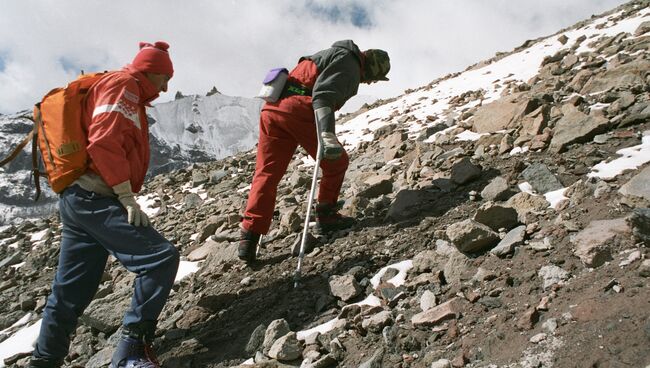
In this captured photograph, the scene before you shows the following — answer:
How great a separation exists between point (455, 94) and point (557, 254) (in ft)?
30.9

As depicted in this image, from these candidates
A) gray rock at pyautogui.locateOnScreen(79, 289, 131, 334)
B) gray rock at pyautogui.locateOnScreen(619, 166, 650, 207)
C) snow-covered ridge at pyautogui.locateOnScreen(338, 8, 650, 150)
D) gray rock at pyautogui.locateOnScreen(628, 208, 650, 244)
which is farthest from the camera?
snow-covered ridge at pyautogui.locateOnScreen(338, 8, 650, 150)

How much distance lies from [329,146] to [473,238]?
1728 mm

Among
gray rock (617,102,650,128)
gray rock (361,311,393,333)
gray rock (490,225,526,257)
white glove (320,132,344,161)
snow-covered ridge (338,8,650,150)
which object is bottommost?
gray rock (361,311,393,333)

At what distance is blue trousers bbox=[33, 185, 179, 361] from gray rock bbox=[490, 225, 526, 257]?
97.0 inches

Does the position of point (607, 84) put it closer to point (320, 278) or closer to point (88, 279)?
point (320, 278)

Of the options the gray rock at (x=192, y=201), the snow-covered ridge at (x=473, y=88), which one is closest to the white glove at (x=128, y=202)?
the gray rock at (x=192, y=201)

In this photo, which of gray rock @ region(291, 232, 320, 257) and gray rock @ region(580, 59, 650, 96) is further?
gray rock @ region(580, 59, 650, 96)

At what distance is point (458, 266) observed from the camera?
3.42 meters

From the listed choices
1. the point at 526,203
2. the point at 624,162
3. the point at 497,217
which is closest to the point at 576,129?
the point at 624,162

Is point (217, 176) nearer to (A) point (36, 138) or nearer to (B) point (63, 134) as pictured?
(A) point (36, 138)

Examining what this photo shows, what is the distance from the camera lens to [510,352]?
7.83ft

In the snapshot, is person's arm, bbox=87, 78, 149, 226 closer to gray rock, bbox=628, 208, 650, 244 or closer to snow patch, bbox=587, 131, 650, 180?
gray rock, bbox=628, 208, 650, 244

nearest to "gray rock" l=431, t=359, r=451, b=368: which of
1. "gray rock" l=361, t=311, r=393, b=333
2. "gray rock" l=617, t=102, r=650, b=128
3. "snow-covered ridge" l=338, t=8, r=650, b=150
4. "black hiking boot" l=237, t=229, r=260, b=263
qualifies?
"gray rock" l=361, t=311, r=393, b=333

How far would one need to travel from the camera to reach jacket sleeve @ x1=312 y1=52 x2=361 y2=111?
4.59 metres
